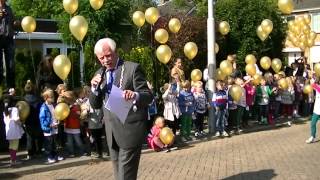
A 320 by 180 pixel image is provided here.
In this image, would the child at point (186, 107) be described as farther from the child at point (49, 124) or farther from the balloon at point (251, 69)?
the child at point (49, 124)

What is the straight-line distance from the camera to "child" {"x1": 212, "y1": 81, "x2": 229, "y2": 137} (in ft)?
44.8

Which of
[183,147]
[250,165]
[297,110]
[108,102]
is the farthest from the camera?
[297,110]

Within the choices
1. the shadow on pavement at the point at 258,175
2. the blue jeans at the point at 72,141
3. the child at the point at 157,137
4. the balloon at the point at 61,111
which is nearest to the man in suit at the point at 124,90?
the shadow on pavement at the point at 258,175

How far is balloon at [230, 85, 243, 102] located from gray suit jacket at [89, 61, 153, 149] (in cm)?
821

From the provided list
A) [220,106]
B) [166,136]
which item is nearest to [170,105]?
[166,136]

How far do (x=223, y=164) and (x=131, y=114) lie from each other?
4676 millimetres

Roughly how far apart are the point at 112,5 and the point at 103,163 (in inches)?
601

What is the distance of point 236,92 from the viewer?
13.5m

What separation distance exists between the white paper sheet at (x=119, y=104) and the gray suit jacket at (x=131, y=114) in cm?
5

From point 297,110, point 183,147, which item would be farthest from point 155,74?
point 297,110

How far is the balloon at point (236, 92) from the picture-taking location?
13547 millimetres

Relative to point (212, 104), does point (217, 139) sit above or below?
below

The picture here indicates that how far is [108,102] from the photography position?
558 cm

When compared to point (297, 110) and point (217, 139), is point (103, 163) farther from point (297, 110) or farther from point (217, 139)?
point (297, 110)
